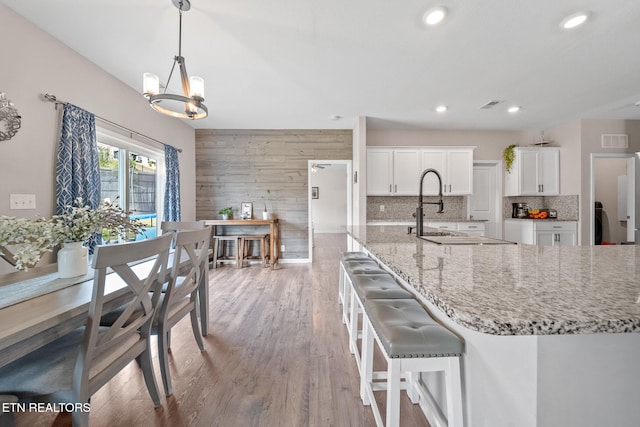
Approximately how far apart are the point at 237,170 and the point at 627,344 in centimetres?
528

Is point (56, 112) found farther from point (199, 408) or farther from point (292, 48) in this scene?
point (199, 408)

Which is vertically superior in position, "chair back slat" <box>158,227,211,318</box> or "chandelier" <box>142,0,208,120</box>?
"chandelier" <box>142,0,208,120</box>

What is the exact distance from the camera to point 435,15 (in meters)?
2.03

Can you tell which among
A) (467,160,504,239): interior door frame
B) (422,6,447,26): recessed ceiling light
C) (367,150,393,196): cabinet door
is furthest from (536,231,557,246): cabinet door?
(422,6,447,26): recessed ceiling light

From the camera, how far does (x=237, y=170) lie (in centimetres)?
523

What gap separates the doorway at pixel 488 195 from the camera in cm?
509

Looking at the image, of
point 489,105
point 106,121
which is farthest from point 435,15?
point 106,121

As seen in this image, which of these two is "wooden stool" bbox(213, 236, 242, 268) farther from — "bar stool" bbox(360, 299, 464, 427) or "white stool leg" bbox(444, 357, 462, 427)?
"white stool leg" bbox(444, 357, 462, 427)

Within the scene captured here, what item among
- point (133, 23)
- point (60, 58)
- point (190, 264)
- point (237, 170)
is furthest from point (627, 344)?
point (237, 170)

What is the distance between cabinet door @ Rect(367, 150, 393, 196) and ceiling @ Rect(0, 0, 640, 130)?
955mm

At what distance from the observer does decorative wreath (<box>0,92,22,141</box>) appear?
6.40 feet

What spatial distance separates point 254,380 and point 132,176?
10.6ft

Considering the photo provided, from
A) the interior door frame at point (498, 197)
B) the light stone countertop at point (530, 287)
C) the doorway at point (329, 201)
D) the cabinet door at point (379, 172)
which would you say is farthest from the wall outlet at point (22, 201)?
the doorway at point (329, 201)

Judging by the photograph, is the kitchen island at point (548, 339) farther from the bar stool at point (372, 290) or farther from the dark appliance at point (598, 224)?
the dark appliance at point (598, 224)
